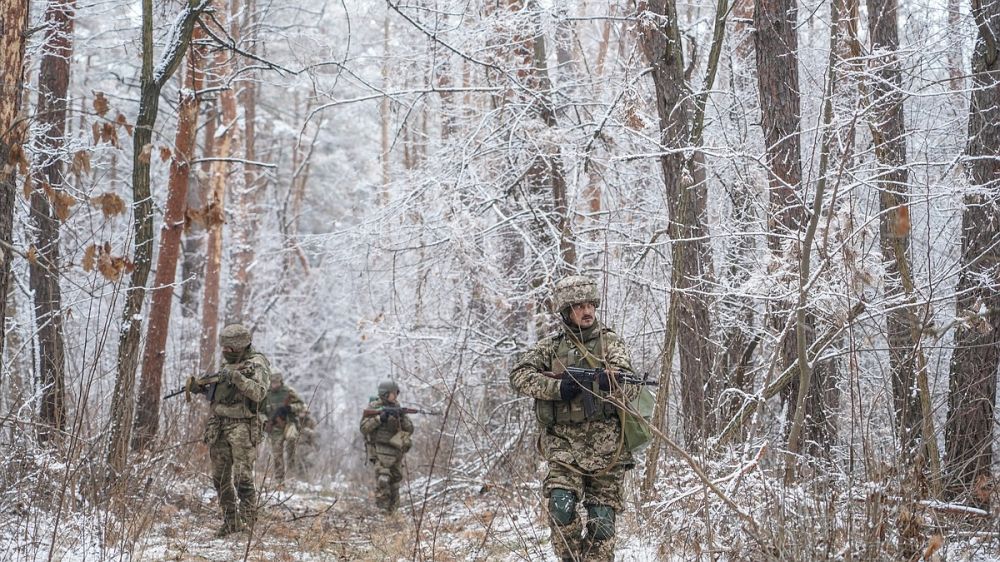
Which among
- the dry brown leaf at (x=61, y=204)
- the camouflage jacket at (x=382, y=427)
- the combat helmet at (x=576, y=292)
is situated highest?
the dry brown leaf at (x=61, y=204)

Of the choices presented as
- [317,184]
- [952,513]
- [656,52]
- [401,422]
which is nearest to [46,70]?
[401,422]

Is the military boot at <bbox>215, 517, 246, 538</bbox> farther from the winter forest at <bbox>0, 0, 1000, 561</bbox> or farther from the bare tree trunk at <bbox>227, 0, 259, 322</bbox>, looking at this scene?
the bare tree trunk at <bbox>227, 0, 259, 322</bbox>

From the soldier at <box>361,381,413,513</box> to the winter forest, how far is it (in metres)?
0.41

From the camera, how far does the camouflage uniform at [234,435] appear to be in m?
7.10

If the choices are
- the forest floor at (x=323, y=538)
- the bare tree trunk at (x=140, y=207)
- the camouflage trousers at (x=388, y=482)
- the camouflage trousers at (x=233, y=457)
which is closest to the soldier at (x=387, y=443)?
the camouflage trousers at (x=388, y=482)

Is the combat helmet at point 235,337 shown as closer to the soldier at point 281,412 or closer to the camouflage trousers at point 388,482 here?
the camouflage trousers at point 388,482

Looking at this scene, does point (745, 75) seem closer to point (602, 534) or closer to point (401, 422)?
point (401, 422)

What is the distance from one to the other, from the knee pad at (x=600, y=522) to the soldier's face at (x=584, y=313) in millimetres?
1023

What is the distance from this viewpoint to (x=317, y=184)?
29562 millimetres

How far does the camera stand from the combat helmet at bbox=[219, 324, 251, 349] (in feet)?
23.5

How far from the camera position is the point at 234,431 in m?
7.16

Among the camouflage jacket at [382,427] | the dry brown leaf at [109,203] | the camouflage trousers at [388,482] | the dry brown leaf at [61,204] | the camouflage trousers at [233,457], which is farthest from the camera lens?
the camouflage jacket at [382,427]

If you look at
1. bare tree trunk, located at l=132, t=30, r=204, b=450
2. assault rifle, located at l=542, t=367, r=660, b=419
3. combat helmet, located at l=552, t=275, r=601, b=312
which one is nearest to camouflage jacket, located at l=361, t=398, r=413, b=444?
bare tree trunk, located at l=132, t=30, r=204, b=450

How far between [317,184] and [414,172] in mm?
20082
